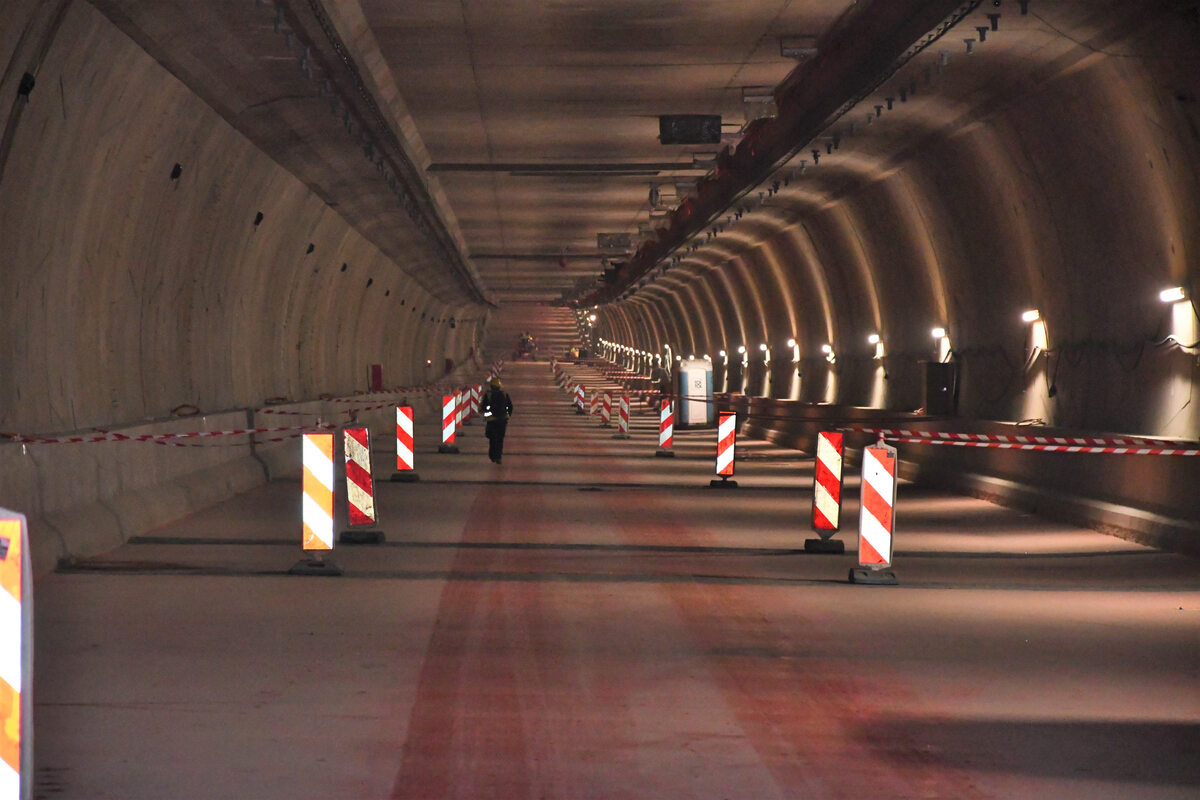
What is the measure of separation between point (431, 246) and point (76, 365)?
22.3 m

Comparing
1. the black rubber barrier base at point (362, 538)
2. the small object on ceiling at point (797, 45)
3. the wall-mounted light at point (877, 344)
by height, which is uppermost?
the small object on ceiling at point (797, 45)

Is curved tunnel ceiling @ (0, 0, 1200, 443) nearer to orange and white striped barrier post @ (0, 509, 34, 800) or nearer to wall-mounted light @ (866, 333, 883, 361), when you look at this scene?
wall-mounted light @ (866, 333, 883, 361)

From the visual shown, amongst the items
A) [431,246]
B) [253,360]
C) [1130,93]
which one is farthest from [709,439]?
[1130,93]

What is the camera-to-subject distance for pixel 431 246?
3988 centimetres

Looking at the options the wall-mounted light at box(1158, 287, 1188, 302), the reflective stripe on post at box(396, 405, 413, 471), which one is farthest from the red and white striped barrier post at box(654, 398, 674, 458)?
the wall-mounted light at box(1158, 287, 1188, 302)

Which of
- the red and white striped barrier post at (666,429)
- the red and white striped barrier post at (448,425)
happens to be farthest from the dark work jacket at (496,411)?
the red and white striped barrier post at (666,429)

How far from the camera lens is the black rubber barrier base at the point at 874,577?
1388 centimetres

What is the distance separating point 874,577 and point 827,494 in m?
2.39

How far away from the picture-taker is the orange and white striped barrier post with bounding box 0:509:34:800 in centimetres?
502

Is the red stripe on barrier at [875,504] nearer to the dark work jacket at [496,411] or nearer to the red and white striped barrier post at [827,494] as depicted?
the red and white striped barrier post at [827,494]

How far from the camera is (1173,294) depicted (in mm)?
18031

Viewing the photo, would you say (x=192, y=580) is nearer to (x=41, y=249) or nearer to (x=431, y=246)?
(x=41, y=249)

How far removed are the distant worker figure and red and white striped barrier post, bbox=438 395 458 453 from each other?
3647 mm

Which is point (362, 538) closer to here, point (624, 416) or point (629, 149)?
point (629, 149)
